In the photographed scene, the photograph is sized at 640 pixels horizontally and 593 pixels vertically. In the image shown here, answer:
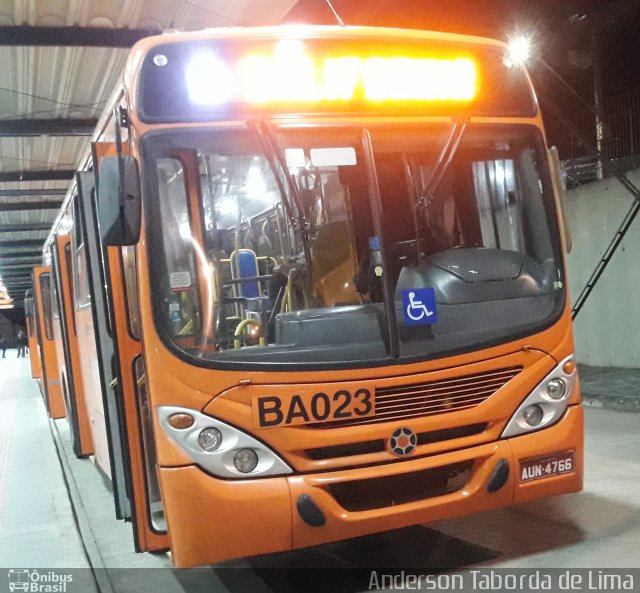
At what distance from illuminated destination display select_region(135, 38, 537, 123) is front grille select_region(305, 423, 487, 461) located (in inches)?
69.8

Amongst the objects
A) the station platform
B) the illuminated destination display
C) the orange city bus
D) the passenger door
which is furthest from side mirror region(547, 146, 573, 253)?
the station platform

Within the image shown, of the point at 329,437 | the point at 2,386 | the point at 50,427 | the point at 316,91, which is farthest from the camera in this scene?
the point at 2,386

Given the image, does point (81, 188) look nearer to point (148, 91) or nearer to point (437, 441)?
point (148, 91)

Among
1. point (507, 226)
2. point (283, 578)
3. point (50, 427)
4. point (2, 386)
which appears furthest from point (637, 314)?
point (2, 386)

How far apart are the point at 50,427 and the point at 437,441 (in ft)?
32.8

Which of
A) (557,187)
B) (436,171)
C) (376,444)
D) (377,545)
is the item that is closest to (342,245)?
(436,171)

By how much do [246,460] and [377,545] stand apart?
164cm

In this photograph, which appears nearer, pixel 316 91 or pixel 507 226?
pixel 316 91

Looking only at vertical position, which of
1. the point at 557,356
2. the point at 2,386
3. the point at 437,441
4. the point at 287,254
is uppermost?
the point at 287,254

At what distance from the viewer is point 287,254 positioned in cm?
443

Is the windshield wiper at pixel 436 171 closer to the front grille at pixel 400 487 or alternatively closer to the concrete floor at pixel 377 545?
the front grille at pixel 400 487

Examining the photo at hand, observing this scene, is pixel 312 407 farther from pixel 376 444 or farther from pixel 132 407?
pixel 132 407

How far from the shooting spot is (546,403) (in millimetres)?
4379

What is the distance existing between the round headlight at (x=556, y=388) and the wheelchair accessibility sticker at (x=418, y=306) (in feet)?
2.58
